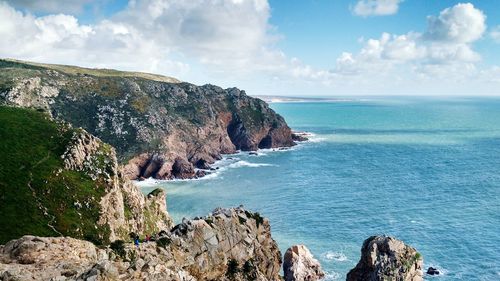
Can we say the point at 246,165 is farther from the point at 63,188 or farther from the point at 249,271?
the point at 249,271

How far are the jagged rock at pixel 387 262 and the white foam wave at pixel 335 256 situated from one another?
18796mm

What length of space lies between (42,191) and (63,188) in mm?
3618

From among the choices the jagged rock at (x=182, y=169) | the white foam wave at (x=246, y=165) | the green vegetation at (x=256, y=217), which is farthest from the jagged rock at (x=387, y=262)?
the white foam wave at (x=246, y=165)

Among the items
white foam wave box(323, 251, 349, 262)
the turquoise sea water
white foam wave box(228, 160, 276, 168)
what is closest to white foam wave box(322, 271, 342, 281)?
the turquoise sea water

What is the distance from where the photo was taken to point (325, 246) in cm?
10050

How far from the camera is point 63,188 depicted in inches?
3214

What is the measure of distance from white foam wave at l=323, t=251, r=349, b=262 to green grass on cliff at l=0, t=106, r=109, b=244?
4658 cm

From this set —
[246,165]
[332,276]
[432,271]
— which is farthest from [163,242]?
[246,165]

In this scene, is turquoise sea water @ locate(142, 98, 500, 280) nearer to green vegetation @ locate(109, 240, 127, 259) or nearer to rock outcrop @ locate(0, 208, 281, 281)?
rock outcrop @ locate(0, 208, 281, 281)

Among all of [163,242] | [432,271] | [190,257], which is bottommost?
[432,271]

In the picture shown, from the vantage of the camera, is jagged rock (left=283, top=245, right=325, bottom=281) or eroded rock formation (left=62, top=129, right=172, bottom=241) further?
jagged rock (left=283, top=245, right=325, bottom=281)

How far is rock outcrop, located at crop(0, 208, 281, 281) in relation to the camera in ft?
94.8

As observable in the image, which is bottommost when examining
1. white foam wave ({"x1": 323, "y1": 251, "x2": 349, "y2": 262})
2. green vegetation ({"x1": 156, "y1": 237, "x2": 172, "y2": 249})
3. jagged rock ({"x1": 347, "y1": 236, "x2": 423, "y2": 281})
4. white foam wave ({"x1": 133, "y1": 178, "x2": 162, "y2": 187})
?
white foam wave ({"x1": 133, "y1": 178, "x2": 162, "y2": 187})

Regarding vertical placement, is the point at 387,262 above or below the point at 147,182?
above
